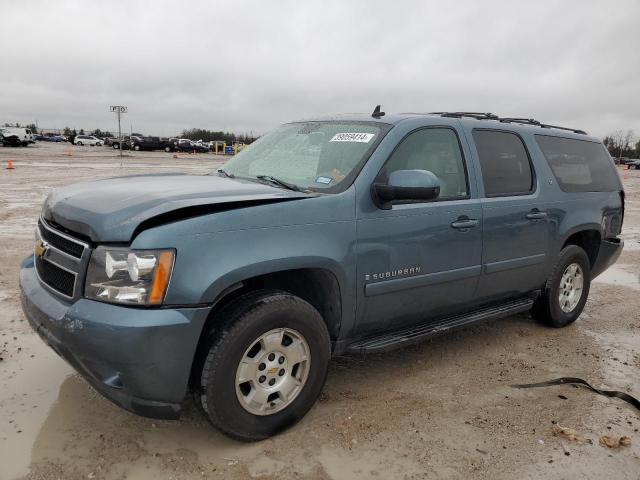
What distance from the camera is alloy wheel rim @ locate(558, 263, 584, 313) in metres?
5.00

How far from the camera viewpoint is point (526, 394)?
3680mm

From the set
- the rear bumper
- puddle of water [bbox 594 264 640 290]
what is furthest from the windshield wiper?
puddle of water [bbox 594 264 640 290]

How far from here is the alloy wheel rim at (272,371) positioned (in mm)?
2834

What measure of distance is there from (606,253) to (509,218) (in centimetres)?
188

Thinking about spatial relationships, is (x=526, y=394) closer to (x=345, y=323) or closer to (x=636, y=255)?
(x=345, y=323)

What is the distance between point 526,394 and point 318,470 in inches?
67.5

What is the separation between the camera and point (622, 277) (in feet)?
23.5

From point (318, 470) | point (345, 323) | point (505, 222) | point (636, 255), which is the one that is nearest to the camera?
point (318, 470)

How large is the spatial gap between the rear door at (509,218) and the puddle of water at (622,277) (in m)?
2.90

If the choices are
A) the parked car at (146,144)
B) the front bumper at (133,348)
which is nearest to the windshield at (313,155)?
the front bumper at (133,348)

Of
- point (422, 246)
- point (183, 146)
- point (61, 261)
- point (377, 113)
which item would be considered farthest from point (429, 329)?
point (183, 146)

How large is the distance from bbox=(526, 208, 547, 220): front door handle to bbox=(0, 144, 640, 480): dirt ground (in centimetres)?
112

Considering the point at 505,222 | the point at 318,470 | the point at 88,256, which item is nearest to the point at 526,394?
the point at 505,222

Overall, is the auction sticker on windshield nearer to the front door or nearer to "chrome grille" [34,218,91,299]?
the front door
